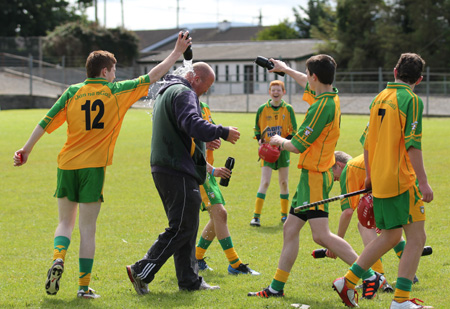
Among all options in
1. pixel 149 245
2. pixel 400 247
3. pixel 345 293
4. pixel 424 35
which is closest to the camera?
pixel 345 293

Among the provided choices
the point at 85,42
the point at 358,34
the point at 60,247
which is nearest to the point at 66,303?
the point at 60,247

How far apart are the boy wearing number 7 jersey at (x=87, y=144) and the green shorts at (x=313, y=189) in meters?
1.76

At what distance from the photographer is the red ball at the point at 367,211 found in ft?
16.6

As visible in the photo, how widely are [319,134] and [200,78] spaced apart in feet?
4.09

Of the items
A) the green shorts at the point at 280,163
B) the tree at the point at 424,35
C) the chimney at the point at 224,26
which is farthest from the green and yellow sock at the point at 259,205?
the chimney at the point at 224,26

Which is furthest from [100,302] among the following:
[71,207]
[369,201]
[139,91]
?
[369,201]

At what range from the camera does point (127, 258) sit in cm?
682

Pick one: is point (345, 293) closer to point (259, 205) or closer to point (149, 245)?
point (149, 245)

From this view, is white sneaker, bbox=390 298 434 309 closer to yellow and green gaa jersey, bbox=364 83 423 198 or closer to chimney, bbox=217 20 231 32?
yellow and green gaa jersey, bbox=364 83 423 198

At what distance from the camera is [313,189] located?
17.0ft

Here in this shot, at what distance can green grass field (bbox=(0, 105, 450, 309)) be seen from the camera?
5.21m

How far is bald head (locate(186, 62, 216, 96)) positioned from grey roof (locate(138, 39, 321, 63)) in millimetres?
50261

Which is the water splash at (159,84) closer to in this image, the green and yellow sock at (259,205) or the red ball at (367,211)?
the red ball at (367,211)

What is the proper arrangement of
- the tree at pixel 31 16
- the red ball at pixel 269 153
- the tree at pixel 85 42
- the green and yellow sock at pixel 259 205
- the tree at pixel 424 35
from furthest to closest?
the tree at pixel 31 16 < the tree at pixel 85 42 < the tree at pixel 424 35 < the green and yellow sock at pixel 259 205 < the red ball at pixel 269 153
